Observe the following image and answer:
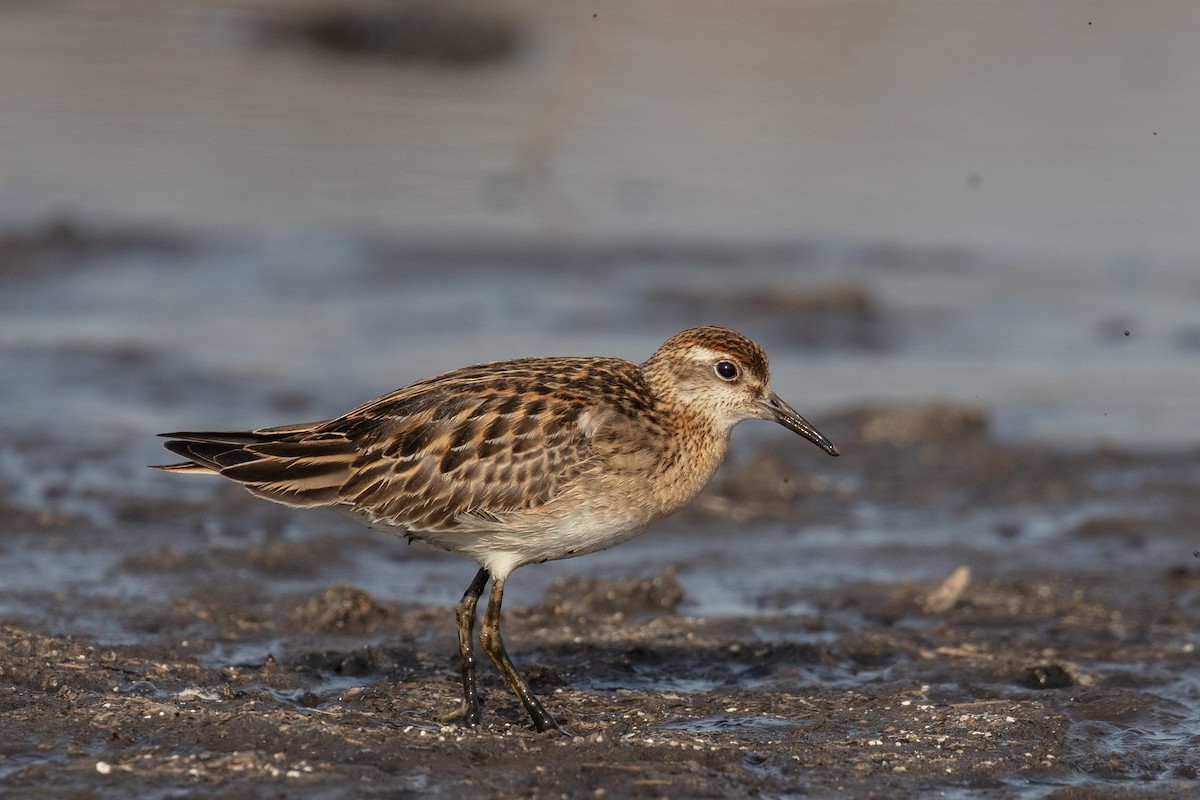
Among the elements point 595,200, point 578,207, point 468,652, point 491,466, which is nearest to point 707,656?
point 468,652

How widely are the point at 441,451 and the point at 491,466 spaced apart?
0.25m

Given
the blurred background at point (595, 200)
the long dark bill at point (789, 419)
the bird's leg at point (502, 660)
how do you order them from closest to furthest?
the bird's leg at point (502, 660)
the long dark bill at point (789, 419)
the blurred background at point (595, 200)

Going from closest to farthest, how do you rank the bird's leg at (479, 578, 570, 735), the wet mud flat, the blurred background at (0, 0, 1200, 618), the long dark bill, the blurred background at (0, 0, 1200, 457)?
the wet mud flat → the bird's leg at (479, 578, 570, 735) → the long dark bill → the blurred background at (0, 0, 1200, 618) → the blurred background at (0, 0, 1200, 457)

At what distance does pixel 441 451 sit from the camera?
25.3 ft

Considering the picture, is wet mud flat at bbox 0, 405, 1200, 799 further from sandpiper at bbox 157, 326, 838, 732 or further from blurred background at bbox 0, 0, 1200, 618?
blurred background at bbox 0, 0, 1200, 618

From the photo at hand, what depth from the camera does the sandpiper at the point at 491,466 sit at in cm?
759

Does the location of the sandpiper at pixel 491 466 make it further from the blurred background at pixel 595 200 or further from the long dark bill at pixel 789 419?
the blurred background at pixel 595 200

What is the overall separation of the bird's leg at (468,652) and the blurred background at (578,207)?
3.35 metres

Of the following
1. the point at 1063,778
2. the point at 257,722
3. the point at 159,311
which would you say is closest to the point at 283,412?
the point at 159,311

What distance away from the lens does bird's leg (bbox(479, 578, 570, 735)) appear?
7.44 m

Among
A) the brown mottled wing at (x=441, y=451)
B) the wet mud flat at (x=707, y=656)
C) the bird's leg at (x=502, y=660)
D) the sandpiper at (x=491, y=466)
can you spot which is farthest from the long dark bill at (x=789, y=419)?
the bird's leg at (x=502, y=660)

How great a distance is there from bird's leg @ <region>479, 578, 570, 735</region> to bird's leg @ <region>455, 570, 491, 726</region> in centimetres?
8

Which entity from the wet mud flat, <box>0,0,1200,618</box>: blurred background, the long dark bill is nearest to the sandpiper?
the long dark bill

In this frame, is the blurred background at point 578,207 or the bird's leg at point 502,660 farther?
the blurred background at point 578,207
